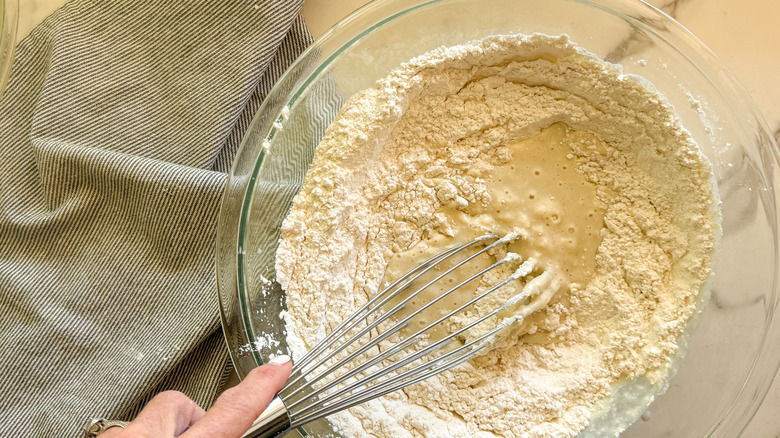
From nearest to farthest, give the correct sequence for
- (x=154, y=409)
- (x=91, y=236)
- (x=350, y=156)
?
(x=154, y=409) → (x=350, y=156) → (x=91, y=236)

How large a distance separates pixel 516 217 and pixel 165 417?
65 cm

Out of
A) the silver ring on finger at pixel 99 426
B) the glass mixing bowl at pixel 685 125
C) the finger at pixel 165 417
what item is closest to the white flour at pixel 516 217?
the glass mixing bowl at pixel 685 125

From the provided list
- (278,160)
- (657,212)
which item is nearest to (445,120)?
(278,160)

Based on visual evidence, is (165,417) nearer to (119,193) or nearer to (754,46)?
(119,193)

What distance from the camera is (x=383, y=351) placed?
101 centimetres

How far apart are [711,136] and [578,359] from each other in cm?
45

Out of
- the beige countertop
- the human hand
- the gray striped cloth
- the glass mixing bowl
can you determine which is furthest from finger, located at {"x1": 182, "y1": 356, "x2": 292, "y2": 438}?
the beige countertop

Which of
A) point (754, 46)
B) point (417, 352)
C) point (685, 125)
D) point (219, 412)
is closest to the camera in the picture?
point (219, 412)

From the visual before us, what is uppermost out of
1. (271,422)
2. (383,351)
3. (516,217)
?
(516,217)

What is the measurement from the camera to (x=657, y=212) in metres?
1.03

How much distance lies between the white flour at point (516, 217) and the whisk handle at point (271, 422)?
245mm

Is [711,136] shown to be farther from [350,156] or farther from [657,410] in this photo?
[350,156]

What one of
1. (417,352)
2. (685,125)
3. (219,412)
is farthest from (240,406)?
(685,125)

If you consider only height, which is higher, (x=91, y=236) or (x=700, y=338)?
(x=91, y=236)
